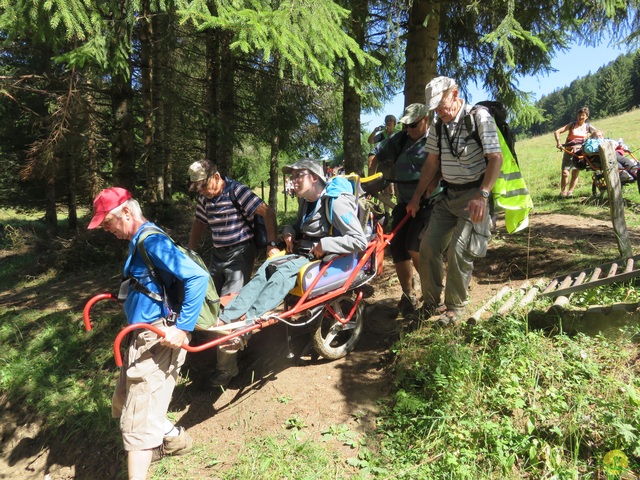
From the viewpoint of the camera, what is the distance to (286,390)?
3.85 metres

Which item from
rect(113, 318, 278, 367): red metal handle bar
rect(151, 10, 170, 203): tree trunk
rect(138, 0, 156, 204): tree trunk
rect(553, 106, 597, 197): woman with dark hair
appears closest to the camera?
rect(113, 318, 278, 367): red metal handle bar

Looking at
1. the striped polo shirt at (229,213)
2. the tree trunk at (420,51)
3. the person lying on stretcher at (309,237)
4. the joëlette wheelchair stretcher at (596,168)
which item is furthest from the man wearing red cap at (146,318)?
the joëlette wheelchair stretcher at (596,168)

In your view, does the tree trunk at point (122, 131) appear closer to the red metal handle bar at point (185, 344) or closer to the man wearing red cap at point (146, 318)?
the man wearing red cap at point (146, 318)

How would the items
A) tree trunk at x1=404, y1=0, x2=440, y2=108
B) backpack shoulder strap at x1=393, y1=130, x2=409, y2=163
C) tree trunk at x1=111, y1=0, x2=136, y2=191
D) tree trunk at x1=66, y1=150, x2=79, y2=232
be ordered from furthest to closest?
tree trunk at x1=66, y1=150, x2=79, y2=232
tree trunk at x1=111, y1=0, x2=136, y2=191
tree trunk at x1=404, y1=0, x2=440, y2=108
backpack shoulder strap at x1=393, y1=130, x2=409, y2=163

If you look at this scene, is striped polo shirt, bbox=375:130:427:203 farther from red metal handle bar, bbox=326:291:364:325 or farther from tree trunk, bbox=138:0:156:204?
tree trunk, bbox=138:0:156:204

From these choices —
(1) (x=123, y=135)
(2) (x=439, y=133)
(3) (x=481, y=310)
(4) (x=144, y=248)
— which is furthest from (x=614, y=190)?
(1) (x=123, y=135)

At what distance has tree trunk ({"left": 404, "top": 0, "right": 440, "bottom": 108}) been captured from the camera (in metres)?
5.45

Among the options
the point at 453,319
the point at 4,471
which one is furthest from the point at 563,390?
the point at 4,471

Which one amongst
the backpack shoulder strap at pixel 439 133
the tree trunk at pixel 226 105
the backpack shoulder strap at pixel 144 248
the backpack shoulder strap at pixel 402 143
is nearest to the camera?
the backpack shoulder strap at pixel 144 248

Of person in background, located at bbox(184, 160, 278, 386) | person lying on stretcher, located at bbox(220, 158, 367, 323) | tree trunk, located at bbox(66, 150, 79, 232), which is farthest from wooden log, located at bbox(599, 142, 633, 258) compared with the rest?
tree trunk, located at bbox(66, 150, 79, 232)

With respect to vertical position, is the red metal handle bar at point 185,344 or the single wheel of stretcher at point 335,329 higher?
the red metal handle bar at point 185,344

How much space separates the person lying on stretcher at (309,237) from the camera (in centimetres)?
333

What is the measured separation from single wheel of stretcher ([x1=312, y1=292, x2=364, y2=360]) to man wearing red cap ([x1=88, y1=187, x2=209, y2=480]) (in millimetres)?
1461

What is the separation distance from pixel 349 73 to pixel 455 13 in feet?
8.67
